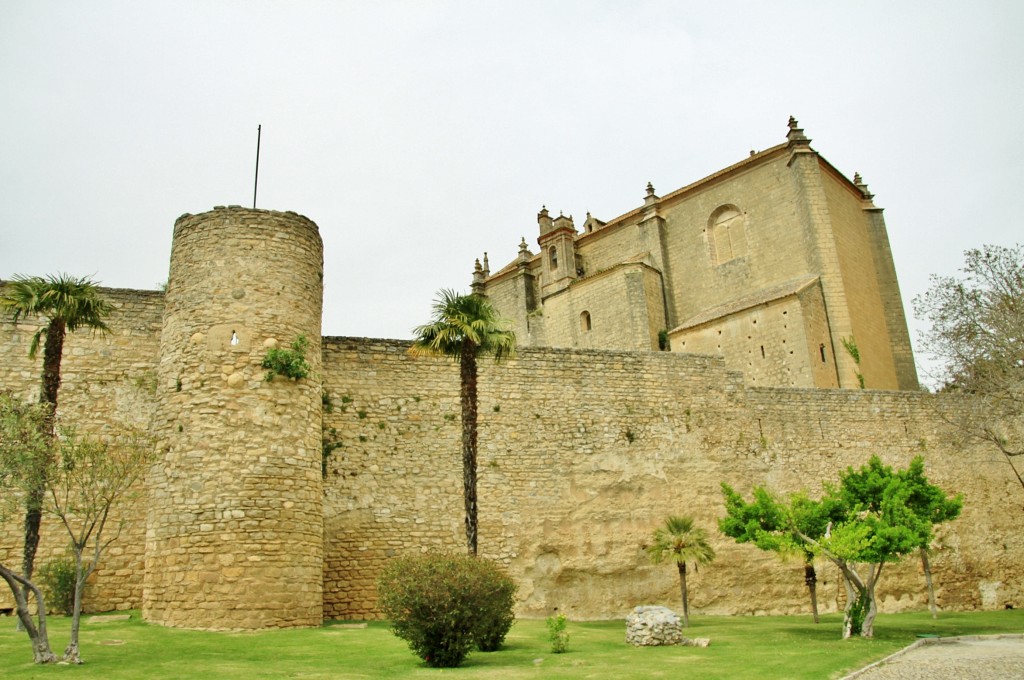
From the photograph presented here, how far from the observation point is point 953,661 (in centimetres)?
1204

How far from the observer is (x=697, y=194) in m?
41.5

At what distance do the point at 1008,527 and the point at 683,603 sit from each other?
11584mm

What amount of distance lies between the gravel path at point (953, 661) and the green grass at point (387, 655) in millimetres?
341

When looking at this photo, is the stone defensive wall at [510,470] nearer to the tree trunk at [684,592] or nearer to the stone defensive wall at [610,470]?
the stone defensive wall at [610,470]

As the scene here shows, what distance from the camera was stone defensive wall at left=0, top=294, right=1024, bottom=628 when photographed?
574 inches

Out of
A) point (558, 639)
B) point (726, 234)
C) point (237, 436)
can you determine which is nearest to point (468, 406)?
point (237, 436)

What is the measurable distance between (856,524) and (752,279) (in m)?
24.7

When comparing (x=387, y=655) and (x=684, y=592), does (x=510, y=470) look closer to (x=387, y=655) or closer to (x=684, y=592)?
(x=684, y=592)

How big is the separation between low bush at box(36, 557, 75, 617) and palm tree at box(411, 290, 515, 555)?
7475mm

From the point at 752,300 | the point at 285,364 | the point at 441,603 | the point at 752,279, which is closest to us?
the point at 441,603

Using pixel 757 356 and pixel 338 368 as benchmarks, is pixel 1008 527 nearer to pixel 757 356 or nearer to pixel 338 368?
pixel 757 356

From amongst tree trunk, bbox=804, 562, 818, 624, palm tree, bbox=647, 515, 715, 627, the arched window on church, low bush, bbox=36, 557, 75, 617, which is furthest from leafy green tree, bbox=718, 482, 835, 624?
the arched window on church

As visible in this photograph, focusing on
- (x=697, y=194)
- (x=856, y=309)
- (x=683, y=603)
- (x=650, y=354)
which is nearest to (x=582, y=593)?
(x=683, y=603)

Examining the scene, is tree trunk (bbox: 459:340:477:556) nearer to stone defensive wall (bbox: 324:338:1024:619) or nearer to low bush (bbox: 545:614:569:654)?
stone defensive wall (bbox: 324:338:1024:619)
